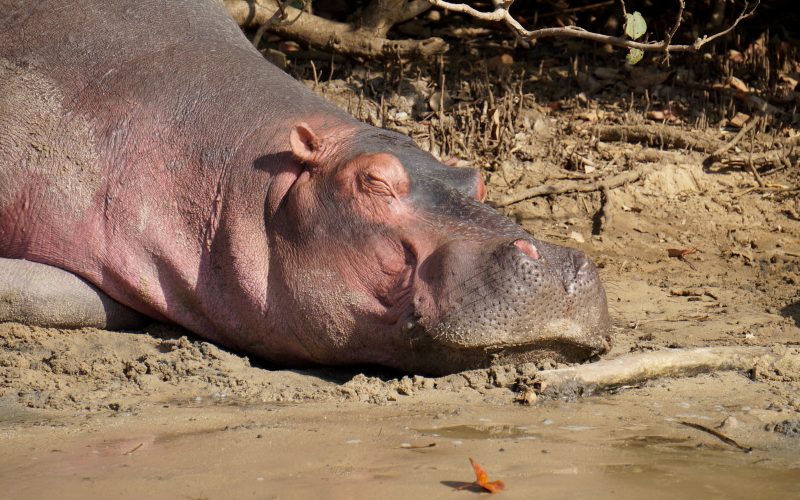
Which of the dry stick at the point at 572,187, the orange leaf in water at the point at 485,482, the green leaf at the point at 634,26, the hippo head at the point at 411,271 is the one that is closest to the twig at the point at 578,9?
the dry stick at the point at 572,187

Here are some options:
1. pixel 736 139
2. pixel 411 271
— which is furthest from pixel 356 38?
pixel 411 271

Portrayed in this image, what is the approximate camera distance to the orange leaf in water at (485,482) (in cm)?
328

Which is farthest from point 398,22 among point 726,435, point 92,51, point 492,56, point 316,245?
point 726,435

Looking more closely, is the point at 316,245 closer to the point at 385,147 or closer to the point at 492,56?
the point at 385,147

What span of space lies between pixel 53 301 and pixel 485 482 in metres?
2.43

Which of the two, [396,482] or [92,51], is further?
[92,51]

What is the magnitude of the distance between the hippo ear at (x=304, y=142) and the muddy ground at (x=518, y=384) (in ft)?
2.32

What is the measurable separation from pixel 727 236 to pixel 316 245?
10.9ft

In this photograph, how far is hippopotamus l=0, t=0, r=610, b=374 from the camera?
177 inches

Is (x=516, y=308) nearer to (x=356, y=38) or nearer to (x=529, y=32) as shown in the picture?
(x=529, y=32)

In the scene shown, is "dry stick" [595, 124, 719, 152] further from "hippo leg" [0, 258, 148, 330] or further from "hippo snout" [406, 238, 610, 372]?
"hippo leg" [0, 258, 148, 330]

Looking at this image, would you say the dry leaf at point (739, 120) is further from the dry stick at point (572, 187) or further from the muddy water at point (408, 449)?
the muddy water at point (408, 449)

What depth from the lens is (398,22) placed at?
8.77m

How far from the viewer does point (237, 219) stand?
16.3 ft
